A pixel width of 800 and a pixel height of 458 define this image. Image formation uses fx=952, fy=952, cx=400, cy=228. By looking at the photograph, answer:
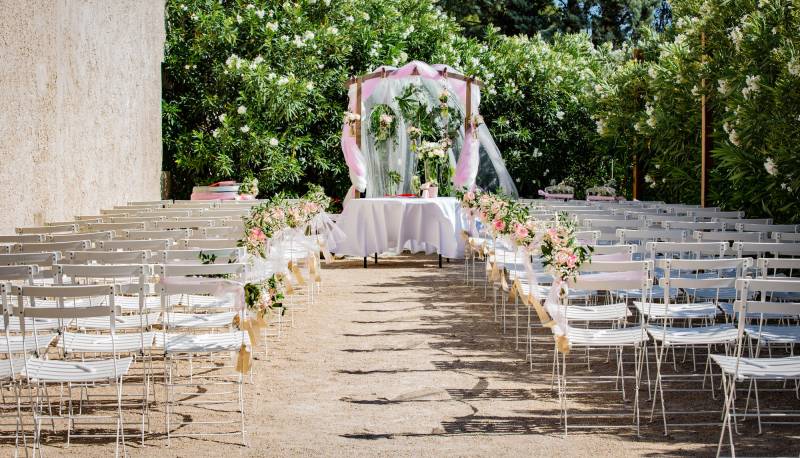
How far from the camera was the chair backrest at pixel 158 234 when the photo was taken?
22.9 feet

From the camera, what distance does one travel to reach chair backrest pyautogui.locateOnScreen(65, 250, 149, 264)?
5441 mm

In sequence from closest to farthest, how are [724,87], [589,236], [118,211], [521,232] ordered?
[521,232] → [589,236] → [724,87] → [118,211]

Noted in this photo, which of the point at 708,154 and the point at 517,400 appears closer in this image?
the point at 517,400

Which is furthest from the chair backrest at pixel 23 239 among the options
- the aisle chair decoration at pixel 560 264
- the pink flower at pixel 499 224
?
the aisle chair decoration at pixel 560 264

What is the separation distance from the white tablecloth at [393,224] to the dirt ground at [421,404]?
3.89 metres

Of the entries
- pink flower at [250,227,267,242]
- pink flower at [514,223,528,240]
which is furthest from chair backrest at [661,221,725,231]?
pink flower at [250,227,267,242]

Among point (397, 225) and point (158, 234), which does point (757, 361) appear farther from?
point (397, 225)

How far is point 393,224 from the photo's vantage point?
11625mm

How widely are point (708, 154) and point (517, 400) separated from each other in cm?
759

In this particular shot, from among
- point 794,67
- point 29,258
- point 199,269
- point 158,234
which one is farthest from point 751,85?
point 29,258

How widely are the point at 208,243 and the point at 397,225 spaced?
17.9 feet

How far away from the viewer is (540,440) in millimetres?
4301

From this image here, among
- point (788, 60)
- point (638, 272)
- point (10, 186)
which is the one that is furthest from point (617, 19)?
point (638, 272)

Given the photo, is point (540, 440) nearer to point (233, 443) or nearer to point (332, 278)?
point (233, 443)
